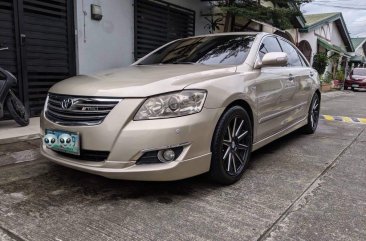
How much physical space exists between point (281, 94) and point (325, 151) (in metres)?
1.18

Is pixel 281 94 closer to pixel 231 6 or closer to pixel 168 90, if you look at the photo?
pixel 168 90

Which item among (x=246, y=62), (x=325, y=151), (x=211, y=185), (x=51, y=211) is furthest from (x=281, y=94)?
(x=51, y=211)

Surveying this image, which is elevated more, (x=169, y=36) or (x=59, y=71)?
(x=169, y=36)

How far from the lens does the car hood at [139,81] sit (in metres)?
2.79

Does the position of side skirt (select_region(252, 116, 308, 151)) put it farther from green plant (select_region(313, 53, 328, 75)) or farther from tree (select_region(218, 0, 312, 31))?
green plant (select_region(313, 53, 328, 75))

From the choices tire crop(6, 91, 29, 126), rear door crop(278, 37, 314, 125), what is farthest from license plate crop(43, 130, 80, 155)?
rear door crop(278, 37, 314, 125)

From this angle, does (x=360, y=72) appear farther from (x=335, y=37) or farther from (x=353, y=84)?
(x=335, y=37)

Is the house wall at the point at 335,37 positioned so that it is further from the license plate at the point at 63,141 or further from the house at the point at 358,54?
the license plate at the point at 63,141

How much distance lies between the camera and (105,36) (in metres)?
7.06

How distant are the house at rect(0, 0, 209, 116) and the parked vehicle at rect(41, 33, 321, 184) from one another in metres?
2.86

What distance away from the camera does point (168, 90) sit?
2.82 metres

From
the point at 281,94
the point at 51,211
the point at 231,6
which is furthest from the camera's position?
the point at 231,6

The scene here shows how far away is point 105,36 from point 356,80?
20.0 m

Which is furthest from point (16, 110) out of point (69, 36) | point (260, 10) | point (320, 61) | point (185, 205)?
point (320, 61)
